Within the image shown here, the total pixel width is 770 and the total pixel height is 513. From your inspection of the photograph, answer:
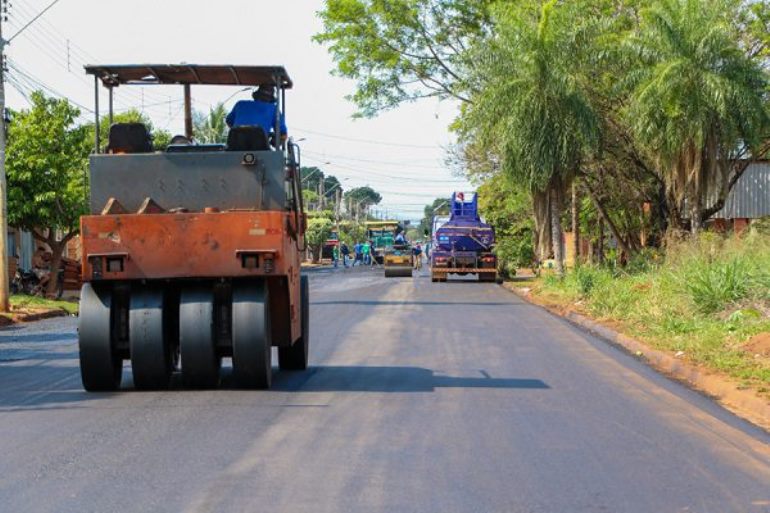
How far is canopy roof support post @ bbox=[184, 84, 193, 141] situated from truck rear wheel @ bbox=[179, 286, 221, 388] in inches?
84.5

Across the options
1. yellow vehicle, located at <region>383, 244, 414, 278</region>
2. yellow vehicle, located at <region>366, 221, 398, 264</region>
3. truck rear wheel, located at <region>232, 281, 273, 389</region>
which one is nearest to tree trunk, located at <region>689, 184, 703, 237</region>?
truck rear wheel, located at <region>232, 281, 273, 389</region>

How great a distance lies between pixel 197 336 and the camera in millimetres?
10508

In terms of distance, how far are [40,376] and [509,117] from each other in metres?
18.0

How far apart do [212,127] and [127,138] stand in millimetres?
30914

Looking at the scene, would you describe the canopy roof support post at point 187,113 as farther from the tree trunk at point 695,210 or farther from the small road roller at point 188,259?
the tree trunk at point 695,210

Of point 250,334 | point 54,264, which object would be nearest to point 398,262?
point 54,264

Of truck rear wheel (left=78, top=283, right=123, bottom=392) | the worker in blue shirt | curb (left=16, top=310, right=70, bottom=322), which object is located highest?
the worker in blue shirt

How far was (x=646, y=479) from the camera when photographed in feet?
22.7

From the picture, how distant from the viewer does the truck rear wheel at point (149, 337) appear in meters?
10.6

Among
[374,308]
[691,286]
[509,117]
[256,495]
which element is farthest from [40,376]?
[509,117]

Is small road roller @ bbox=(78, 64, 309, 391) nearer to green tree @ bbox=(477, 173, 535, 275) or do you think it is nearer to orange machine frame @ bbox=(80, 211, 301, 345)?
orange machine frame @ bbox=(80, 211, 301, 345)

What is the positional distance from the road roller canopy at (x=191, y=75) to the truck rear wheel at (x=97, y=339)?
2724 mm

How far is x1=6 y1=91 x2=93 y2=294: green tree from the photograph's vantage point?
96.9 ft

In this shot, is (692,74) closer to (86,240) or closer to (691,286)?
(691,286)
